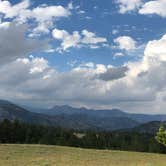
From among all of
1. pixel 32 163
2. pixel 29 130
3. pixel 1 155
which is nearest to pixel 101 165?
pixel 32 163

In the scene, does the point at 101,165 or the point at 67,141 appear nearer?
the point at 101,165

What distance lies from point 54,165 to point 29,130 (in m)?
114

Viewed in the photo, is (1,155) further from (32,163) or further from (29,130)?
(29,130)

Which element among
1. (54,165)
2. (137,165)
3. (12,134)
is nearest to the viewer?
(54,165)

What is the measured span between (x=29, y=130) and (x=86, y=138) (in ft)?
92.7

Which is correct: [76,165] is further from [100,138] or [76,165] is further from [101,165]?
[100,138]

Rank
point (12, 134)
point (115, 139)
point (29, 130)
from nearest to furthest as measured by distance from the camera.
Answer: point (12, 134), point (29, 130), point (115, 139)

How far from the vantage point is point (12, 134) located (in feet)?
462

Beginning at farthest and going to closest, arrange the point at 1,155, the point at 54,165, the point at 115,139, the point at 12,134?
the point at 115,139 < the point at 12,134 < the point at 1,155 < the point at 54,165

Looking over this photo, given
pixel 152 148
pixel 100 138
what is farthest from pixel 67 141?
pixel 152 148

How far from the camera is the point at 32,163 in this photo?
142ft

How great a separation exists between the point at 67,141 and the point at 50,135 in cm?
1180

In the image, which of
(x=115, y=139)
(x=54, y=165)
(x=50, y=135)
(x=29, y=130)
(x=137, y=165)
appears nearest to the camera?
(x=54, y=165)

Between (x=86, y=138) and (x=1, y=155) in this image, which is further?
(x=86, y=138)
